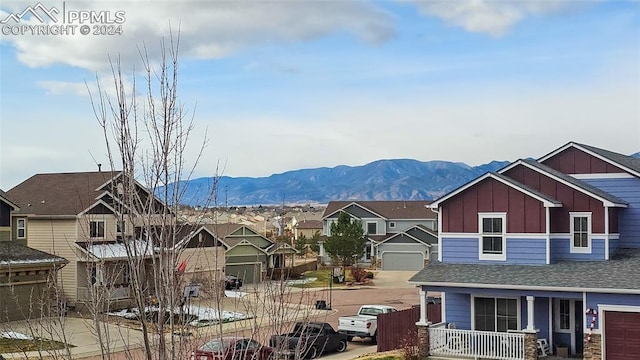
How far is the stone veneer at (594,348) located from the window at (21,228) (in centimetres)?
2871

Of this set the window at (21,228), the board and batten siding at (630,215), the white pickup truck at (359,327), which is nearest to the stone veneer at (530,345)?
the board and batten siding at (630,215)

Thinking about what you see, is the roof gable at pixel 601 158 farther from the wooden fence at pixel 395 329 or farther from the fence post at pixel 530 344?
the wooden fence at pixel 395 329

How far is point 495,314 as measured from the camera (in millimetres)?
24000

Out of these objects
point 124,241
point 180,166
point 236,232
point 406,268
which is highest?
point 180,166

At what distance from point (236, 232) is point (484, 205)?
33.8 m

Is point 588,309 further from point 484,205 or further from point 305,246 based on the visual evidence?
point 305,246

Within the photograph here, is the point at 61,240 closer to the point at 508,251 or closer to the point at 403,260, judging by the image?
the point at 508,251

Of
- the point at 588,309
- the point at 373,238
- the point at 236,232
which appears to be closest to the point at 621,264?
the point at 588,309

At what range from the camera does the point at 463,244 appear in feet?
81.1

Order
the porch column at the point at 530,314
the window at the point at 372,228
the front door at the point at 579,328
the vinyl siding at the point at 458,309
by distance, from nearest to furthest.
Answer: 1. the porch column at the point at 530,314
2. the front door at the point at 579,328
3. the vinyl siding at the point at 458,309
4. the window at the point at 372,228

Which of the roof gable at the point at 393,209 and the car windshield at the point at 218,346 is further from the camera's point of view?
the roof gable at the point at 393,209

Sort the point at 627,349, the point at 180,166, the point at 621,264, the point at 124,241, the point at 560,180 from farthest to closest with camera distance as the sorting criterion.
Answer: the point at 560,180, the point at 621,264, the point at 627,349, the point at 180,166, the point at 124,241

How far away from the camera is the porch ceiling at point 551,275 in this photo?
2120 centimetres

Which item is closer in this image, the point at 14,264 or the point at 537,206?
the point at 537,206
